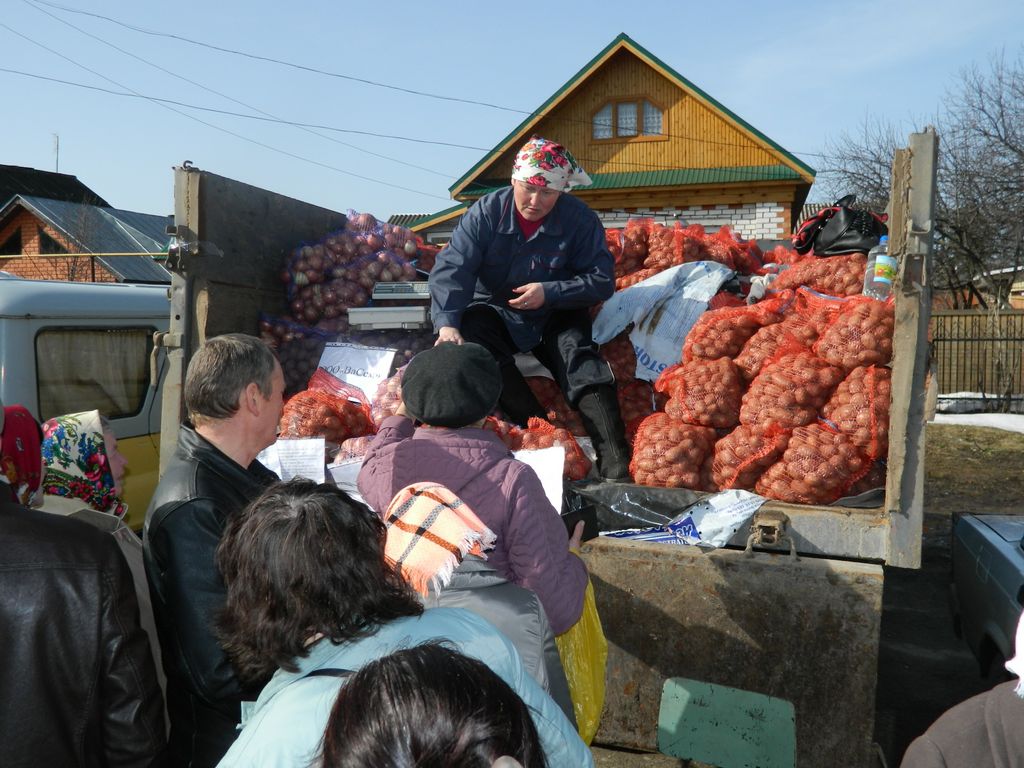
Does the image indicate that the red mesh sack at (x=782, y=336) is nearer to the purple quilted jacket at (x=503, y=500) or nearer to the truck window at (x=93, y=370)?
the purple quilted jacket at (x=503, y=500)

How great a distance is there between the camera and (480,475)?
2.20m

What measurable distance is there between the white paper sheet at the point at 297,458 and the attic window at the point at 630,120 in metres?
18.7

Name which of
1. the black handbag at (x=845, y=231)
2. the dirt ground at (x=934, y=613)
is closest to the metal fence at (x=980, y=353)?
the dirt ground at (x=934, y=613)

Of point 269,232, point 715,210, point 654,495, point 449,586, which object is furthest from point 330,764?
point 715,210

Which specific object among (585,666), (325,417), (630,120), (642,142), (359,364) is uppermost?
(630,120)

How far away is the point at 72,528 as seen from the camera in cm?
169

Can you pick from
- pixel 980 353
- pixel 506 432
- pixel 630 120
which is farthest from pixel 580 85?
pixel 506 432

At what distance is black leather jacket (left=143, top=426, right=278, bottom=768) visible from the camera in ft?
5.76

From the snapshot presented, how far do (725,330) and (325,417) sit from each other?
6.45 ft

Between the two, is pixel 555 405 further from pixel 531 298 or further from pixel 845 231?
pixel 845 231

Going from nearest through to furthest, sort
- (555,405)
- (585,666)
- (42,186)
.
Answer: (585,666) < (555,405) < (42,186)

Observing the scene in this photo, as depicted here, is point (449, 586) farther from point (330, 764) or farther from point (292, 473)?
point (292, 473)

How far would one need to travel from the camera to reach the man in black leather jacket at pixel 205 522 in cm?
176

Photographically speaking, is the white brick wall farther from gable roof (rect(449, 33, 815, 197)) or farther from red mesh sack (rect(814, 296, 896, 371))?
red mesh sack (rect(814, 296, 896, 371))
